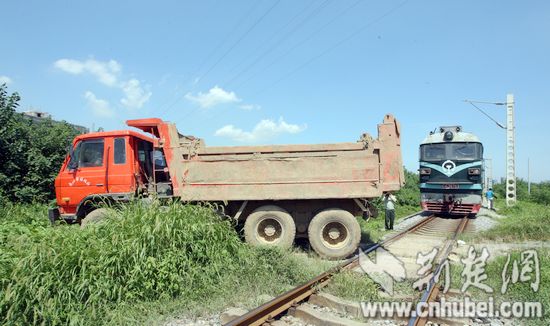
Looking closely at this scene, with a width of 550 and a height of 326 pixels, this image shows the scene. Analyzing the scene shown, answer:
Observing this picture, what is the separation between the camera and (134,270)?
514 centimetres

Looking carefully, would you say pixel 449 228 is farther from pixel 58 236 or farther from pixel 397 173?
pixel 58 236

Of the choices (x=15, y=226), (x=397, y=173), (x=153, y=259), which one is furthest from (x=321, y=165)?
(x=15, y=226)

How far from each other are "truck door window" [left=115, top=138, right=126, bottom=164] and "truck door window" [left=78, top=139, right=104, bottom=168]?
34 centimetres

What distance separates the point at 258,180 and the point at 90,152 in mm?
3616

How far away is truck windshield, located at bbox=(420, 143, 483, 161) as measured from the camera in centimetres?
1603

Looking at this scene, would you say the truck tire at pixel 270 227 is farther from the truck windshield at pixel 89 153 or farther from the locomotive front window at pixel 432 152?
the locomotive front window at pixel 432 152

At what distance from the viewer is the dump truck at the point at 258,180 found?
7852 mm

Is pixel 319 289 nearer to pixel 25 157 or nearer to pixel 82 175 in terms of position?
pixel 82 175

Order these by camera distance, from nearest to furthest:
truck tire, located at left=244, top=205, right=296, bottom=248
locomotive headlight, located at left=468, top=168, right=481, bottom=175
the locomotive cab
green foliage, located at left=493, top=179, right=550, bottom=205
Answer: truck tire, located at left=244, top=205, right=296, bottom=248 < locomotive headlight, located at left=468, top=168, right=481, bottom=175 < the locomotive cab < green foliage, located at left=493, top=179, right=550, bottom=205

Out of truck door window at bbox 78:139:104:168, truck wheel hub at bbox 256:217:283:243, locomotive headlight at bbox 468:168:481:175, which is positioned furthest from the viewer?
locomotive headlight at bbox 468:168:481:175

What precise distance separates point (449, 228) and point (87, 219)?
10.9 m

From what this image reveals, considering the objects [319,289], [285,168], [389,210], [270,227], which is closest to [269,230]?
[270,227]

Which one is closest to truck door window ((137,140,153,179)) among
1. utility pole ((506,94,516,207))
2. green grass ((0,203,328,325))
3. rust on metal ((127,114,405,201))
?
rust on metal ((127,114,405,201))

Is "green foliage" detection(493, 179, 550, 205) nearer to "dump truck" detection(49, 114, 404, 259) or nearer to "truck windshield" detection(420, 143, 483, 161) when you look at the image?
"truck windshield" detection(420, 143, 483, 161)
